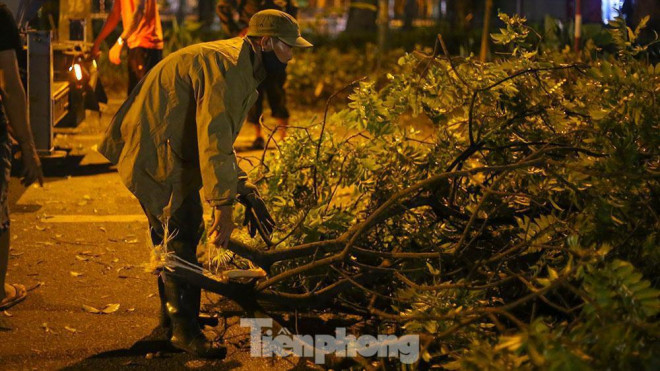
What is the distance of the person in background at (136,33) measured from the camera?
962cm

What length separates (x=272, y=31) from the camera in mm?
4461

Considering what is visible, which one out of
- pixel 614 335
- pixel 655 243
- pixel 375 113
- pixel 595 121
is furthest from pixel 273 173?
pixel 614 335

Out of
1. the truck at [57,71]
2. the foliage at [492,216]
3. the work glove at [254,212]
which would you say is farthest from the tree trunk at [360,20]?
the work glove at [254,212]

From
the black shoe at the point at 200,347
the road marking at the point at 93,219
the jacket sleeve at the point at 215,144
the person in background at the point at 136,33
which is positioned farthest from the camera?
the person in background at the point at 136,33

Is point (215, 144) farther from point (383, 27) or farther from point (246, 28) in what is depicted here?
point (383, 27)

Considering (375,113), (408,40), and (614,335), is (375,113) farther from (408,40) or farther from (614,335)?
(408,40)

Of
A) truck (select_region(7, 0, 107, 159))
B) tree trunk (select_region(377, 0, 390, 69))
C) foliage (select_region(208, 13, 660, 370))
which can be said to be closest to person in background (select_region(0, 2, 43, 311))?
foliage (select_region(208, 13, 660, 370))

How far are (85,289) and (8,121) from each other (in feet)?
3.61

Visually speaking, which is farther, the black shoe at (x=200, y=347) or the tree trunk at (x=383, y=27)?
the tree trunk at (x=383, y=27)

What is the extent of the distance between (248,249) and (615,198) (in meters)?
1.79

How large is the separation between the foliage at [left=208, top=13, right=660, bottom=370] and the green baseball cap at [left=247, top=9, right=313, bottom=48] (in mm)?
871

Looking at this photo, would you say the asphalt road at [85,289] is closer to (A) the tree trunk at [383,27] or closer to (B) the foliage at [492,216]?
(B) the foliage at [492,216]

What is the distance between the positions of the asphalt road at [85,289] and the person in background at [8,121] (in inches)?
16.0

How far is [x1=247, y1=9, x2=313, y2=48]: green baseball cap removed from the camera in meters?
4.46
